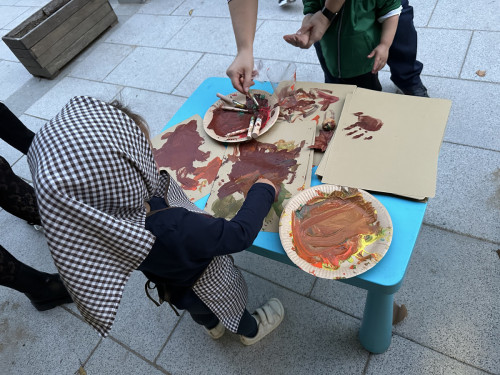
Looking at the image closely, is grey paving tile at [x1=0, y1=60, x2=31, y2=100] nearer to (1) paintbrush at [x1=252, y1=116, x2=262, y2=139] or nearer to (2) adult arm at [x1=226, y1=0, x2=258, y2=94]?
(2) adult arm at [x1=226, y1=0, x2=258, y2=94]

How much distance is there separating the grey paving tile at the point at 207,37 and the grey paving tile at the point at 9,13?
298 centimetres

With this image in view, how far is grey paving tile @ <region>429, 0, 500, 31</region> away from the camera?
8.93 feet

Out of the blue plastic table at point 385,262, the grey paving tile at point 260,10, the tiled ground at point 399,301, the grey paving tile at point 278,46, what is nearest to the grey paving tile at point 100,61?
the grey paving tile at point 260,10

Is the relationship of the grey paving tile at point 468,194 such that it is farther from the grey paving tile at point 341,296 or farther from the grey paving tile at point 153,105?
the grey paving tile at point 153,105

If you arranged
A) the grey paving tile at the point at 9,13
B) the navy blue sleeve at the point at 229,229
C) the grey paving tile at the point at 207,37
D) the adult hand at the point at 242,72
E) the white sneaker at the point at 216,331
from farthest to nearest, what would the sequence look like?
1. the grey paving tile at the point at 9,13
2. the grey paving tile at the point at 207,37
3. the white sneaker at the point at 216,331
4. the adult hand at the point at 242,72
5. the navy blue sleeve at the point at 229,229

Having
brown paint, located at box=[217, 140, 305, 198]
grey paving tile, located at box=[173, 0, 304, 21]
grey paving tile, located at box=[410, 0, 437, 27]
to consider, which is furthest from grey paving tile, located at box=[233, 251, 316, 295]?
grey paving tile, located at box=[173, 0, 304, 21]

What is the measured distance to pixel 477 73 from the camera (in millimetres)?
2426

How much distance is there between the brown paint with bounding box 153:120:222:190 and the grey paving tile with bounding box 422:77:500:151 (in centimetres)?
165

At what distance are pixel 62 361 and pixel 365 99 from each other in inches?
79.2

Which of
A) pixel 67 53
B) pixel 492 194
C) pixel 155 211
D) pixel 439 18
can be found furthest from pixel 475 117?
pixel 67 53

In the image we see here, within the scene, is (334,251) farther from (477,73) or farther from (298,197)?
(477,73)

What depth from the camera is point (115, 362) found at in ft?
5.66

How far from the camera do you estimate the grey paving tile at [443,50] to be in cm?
254

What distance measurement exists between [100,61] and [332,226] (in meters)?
3.70
